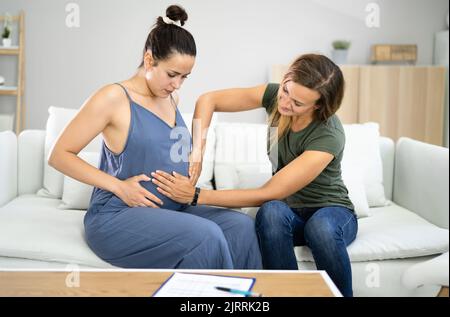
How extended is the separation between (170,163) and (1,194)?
0.79 m

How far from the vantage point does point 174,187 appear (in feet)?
5.28

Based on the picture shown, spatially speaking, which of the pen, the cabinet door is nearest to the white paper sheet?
the pen

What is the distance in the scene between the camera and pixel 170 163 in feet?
5.41

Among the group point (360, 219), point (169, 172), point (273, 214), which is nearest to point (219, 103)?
point (169, 172)

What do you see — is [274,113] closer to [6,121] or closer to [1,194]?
[1,194]

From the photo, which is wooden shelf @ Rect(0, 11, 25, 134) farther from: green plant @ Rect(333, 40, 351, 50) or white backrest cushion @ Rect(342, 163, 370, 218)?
white backrest cushion @ Rect(342, 163, 370, 218)

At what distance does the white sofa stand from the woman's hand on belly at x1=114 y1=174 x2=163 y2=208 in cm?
21

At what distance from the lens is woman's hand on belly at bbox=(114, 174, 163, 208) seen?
1.57 m

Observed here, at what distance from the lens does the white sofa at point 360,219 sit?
168 cm

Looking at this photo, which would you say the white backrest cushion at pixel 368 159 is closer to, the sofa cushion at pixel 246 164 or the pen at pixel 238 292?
the sofa cushion at pixel 246 164

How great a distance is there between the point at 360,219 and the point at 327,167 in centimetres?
39

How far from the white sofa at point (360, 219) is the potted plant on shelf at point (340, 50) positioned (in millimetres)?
1548

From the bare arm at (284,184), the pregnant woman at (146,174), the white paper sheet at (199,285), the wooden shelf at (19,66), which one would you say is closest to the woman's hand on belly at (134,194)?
the pregnant woman at (146,174)
